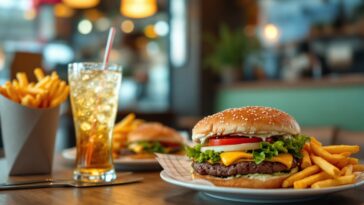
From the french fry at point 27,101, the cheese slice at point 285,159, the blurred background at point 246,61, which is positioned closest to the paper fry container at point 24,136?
the french fry at point 27,101

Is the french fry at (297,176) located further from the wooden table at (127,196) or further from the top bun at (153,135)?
the top bun at (153,135)

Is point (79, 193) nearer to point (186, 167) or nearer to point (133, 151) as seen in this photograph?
point (186, 167)

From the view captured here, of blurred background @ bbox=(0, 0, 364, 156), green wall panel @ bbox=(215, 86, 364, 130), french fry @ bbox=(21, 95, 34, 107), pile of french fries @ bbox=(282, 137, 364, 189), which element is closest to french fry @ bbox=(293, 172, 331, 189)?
pile of french fries @ bbox=(282, 137, 364, 189)

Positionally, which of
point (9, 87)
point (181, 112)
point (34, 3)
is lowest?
point (181, 112)

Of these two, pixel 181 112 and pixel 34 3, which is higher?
pixel 34 3

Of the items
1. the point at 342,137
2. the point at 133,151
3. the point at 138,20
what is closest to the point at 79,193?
the point at 133,151

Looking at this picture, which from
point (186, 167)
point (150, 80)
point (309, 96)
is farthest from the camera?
point (150, 80)
